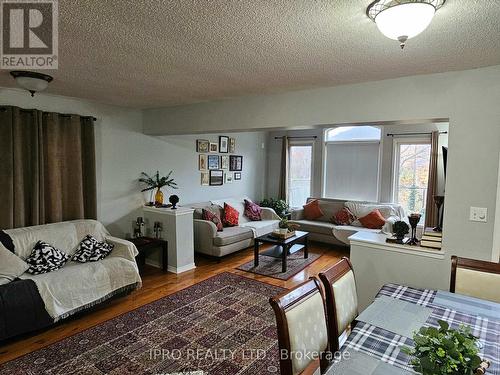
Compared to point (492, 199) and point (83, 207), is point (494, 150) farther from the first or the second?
point (83, 207)

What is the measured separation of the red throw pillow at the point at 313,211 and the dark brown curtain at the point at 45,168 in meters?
3.96

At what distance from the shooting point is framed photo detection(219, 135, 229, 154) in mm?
6175

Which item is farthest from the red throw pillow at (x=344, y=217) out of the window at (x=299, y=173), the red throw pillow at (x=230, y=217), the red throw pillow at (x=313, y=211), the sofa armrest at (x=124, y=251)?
the sofa armrest at (x=124, y=251)

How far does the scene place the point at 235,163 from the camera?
6.58m

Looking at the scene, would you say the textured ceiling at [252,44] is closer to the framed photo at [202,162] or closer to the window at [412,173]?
the framed photo at [202,162]

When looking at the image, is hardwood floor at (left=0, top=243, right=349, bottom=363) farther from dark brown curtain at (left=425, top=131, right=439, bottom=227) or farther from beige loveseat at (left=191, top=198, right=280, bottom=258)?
dark brown curtain at (left=425, top=131, right=439, bottom=227)

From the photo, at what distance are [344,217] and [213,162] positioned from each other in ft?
8.99

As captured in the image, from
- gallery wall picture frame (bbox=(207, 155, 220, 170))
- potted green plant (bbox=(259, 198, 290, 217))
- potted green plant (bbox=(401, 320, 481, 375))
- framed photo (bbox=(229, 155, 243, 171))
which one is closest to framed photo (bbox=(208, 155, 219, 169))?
gallery wall picture frame (bbox=(207, 155, 220, 170))

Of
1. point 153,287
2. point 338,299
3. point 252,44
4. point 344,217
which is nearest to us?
point 338,299

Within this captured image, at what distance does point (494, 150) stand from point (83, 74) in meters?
3.41

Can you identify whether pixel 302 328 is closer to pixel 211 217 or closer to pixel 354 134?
pixel 211 217

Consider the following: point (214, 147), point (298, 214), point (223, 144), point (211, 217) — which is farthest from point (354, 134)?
point (211, 217)

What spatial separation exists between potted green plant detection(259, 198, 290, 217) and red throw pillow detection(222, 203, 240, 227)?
1218 mm

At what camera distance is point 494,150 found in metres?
2.30
